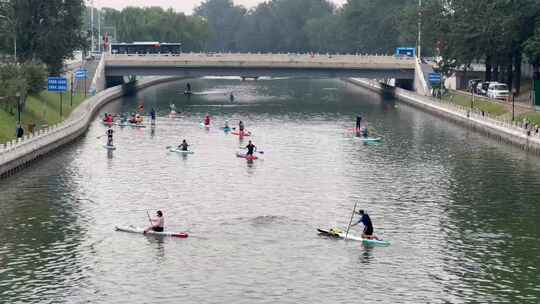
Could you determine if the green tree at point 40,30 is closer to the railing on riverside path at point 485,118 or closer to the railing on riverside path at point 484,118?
the railing on riverside path at point 485,118

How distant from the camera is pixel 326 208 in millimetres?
64562

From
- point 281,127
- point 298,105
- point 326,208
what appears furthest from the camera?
point 298,105

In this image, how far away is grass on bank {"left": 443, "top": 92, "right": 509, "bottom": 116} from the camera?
407 ft

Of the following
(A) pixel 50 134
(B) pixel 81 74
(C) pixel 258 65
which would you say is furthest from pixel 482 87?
(A) pixel 50 134

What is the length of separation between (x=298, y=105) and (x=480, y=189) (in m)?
89.9

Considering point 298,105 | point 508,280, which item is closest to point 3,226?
point 508,280

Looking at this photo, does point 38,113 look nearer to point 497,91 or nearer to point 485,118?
point 485,118

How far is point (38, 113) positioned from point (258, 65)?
6741 cm

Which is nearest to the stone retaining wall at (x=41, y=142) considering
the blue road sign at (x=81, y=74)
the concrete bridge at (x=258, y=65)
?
the blue road sign at (x=81, y=74)

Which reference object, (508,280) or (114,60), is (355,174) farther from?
(114,60)

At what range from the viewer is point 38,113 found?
10894 centimetres

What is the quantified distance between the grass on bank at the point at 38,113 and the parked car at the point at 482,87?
61381mm

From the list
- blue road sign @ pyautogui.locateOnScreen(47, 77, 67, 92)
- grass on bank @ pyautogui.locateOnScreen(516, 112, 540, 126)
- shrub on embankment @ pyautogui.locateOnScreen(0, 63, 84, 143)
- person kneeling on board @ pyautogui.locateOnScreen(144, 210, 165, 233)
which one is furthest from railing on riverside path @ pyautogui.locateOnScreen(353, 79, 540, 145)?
blue road sign @ pyautogui.locateOnScreen(47, 77, 67, 92)

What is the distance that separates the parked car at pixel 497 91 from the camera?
450 feet
